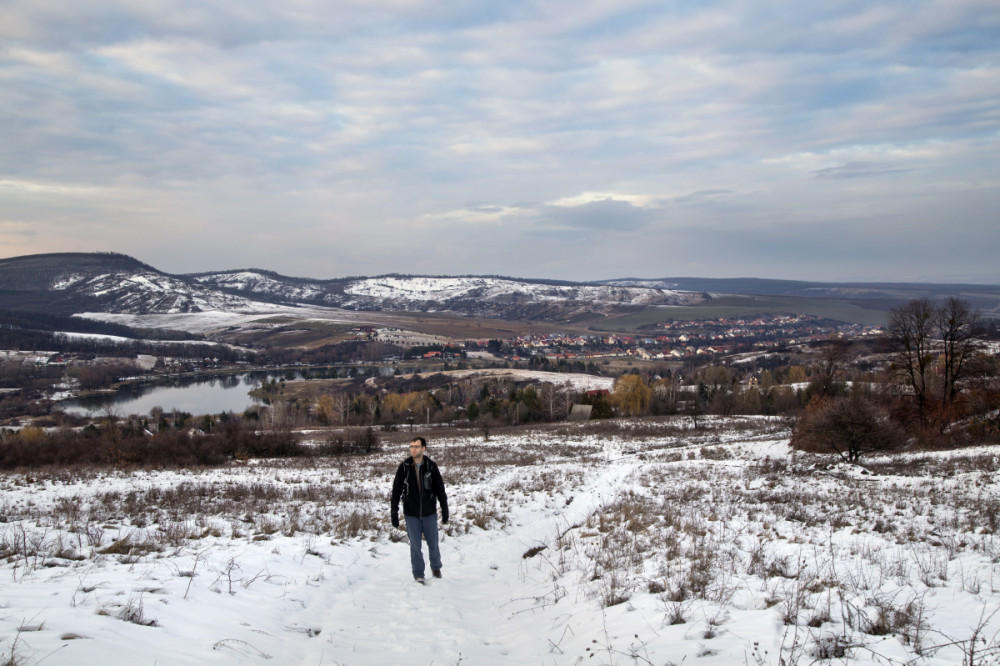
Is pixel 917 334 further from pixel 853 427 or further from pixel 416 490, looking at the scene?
pixel 416 490

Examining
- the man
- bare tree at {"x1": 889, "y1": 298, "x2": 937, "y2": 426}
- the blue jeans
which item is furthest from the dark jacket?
bare tree at {"x1": 889, "y1": 298, "x2": 937, "y2": 426}

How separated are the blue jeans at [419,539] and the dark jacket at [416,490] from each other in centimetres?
11

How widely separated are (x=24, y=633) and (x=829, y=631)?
24.3 ft

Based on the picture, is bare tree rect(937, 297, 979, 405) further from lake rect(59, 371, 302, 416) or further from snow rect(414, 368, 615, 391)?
lake rect(59, 371, 302, 416)

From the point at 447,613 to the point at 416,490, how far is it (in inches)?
75.6

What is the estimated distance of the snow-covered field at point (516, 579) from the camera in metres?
4.91

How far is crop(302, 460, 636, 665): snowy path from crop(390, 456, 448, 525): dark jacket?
3.75 feet

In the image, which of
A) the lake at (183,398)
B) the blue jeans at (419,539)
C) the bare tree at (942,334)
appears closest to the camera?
the blue jeans at (419,539)

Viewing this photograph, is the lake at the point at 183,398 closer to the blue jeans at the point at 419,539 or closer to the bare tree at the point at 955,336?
the blue jeans at the point at 419,539

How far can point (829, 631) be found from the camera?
4949 mm

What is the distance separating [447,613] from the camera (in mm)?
6953

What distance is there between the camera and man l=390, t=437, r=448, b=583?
26.8ft

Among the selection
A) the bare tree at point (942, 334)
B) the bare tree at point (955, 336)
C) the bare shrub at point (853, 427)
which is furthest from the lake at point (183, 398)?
the bare tree at point (955, 336)

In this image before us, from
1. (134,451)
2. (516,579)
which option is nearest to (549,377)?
(134,451)
